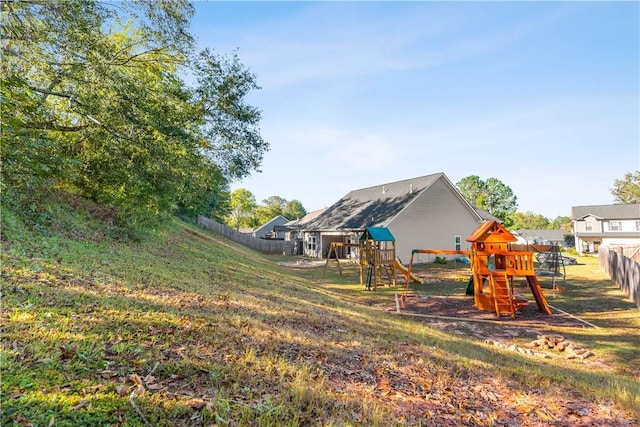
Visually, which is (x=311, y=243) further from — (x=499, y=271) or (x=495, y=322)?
(x=495, y=322)

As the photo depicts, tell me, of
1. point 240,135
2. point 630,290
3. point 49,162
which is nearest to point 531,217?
point 630,290

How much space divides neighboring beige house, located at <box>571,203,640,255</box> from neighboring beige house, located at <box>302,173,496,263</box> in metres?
27.8

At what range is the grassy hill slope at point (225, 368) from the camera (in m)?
2.82

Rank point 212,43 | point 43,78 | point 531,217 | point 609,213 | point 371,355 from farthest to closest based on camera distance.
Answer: point 531,217 → point 609,213 → point 212,43 → point 43,78 → point 371,355

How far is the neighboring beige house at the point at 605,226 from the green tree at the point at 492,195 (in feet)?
49.5

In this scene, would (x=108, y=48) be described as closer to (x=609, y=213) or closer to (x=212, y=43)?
(x=212, y=43)

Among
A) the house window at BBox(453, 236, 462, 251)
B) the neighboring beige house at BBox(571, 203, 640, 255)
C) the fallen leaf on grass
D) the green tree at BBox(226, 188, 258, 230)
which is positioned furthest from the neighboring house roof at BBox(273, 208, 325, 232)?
the neighboring beige house at BBox(571, 203, 640, 255)

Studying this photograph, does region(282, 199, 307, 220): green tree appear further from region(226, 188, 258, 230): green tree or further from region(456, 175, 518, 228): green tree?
region(456, 175, 518, 228): green tree

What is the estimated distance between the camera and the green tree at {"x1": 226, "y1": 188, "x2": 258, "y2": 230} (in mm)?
79250

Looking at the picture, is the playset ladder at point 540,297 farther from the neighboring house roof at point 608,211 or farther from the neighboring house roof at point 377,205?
the neighboring house roof at point 608,211

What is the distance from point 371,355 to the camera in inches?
199

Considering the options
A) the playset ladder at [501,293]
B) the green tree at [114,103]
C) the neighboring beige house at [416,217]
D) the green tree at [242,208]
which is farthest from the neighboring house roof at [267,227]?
the playset ladder at [501,293]

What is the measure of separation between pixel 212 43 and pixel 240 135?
3560mm

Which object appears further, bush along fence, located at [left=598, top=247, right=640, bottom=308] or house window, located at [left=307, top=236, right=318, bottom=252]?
house window, located at [left=307, top=236, right=318, bottom=252]
